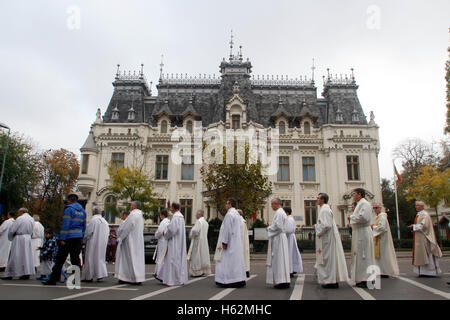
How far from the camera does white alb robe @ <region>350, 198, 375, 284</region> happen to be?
7.92 metres

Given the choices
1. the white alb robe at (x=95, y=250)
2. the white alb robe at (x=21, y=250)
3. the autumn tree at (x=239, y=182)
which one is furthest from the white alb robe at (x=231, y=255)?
the autumn tree at (x=239, y=182)

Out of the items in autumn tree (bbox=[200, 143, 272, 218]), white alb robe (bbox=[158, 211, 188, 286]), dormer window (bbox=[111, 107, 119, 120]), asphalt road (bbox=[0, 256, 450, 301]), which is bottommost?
asphalt road (bbox=[0, 256, 450, 301])

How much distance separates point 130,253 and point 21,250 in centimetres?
370

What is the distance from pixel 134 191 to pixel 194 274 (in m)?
14.8

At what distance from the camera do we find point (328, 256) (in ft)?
25.6

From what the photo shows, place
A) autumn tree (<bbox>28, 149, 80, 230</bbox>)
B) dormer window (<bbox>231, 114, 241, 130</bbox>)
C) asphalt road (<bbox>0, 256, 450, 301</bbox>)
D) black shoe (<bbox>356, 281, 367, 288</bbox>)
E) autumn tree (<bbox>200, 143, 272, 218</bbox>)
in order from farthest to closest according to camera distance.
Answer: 1. autumn tree (<bbox>28, 149, 80, 230</bbox>)
2. dormer window (<bbox>231, 114, 241, 130</bbox>)
3. autumn tree (<bbox>200, 143, 272, 218</bbox>)
4. black shoe (<bbox>356, 281, 367, 288</bbox>)
5. asphalt road (<bbox>0, 256, 450, 301</bbox>)

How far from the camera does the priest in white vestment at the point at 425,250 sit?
9.84m

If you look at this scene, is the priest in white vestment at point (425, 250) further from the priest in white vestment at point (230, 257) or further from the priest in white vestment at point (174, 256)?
the priest in white vestment at point (174, 256)

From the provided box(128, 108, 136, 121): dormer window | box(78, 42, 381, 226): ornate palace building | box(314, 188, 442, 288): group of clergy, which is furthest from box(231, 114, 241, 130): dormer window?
box(314, 188, 442, 288): group of clergy

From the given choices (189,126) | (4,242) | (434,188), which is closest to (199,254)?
(4,242)

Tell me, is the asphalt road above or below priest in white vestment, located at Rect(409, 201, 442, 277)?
below

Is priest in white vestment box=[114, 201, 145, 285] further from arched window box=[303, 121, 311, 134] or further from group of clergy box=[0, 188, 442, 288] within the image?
arched window box=[303, 121, 311, 134]

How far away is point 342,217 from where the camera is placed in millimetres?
28859

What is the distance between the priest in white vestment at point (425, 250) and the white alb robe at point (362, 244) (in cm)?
295
